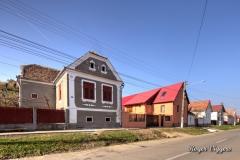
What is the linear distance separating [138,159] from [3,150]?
6.37m

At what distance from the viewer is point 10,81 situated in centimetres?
4334

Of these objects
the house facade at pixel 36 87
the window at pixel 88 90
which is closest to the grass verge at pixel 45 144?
the window at pixel 88 90

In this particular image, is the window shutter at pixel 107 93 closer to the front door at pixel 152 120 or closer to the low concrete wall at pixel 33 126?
the low concrete wall at pixel 33 126

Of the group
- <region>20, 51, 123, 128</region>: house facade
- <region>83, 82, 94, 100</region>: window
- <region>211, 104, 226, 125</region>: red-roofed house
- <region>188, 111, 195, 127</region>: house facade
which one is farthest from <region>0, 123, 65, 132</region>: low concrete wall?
<region>211, 104, 226, 125</region>: red-roofed house

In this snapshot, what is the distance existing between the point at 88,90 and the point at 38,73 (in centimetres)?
762

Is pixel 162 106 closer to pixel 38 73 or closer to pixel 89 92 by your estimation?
pixel 89 92

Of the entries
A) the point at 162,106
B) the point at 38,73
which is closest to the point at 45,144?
the point at 38,73

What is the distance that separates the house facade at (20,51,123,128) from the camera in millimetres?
18484

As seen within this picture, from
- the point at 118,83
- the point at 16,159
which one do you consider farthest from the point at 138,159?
the point at 118,83

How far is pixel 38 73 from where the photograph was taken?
73.6ft

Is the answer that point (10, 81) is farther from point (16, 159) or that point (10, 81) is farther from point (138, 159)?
point (138, 159)

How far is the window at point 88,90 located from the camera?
64.8ft

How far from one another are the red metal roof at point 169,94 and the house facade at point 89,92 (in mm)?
13128

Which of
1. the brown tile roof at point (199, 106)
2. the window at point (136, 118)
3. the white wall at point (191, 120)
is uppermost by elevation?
the window at point (136, 118)
